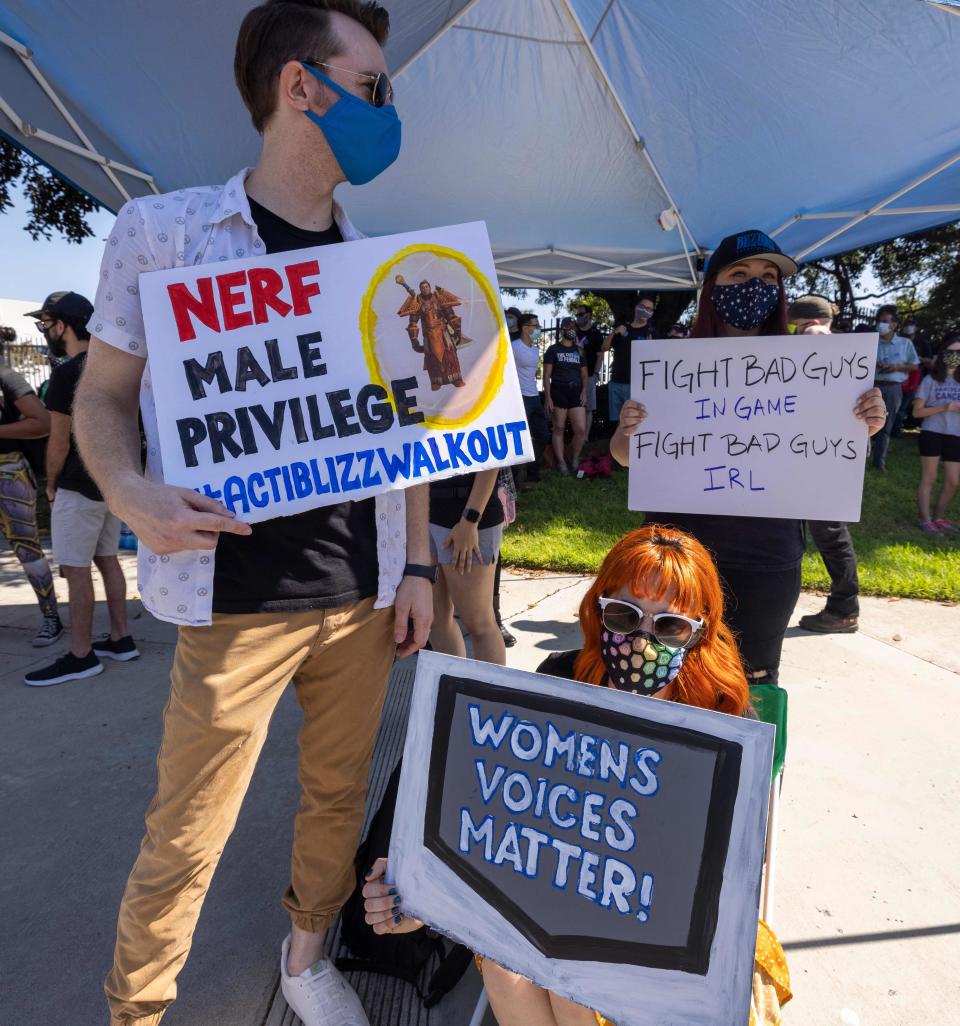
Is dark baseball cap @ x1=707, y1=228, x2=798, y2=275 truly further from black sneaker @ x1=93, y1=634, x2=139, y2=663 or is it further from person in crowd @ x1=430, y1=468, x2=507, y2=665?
black sneaker @ x1=93, y1=634, x2=139, y2=663

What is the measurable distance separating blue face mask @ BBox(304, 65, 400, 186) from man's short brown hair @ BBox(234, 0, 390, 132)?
0.05 meters

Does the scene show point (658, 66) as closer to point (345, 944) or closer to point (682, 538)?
point (682, 538)

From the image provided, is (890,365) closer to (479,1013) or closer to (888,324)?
(888,324)

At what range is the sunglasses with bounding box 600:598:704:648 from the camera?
60.5 inches

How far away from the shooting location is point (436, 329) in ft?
4.72

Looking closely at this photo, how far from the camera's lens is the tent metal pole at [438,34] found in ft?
12.7

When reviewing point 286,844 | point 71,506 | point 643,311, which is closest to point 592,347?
point 643,311

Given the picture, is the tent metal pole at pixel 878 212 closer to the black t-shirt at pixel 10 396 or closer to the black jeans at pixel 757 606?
the black jeans at pixel 757 606

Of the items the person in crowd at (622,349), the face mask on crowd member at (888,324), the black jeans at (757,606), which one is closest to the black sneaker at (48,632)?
the black jeans at (757,606)

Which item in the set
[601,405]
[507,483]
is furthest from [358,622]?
[601,405]

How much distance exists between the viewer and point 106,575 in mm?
3768

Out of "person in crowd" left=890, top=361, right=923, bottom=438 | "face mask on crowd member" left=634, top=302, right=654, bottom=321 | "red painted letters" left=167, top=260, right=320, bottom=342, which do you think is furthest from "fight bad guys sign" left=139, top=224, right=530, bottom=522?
"person in crowd" left=890, top=361, right=923, bottom=438

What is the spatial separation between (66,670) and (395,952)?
2.66m

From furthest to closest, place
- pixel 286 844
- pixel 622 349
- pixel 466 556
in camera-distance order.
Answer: pixel 622 349 < pixel 466 556 < pixel 286 844
